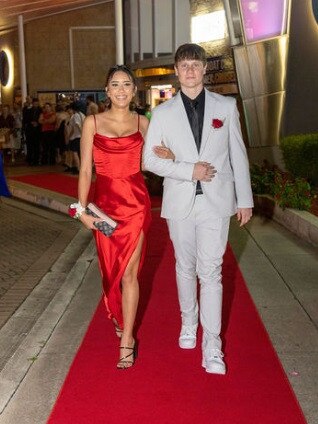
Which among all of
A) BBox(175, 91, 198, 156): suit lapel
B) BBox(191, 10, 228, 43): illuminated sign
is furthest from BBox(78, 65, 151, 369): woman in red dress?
BBox(191, 10, 228, 43): illuminated sign

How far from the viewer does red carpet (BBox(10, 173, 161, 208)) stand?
39.8ft

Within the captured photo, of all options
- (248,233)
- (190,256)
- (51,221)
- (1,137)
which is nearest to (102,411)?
(190,256)

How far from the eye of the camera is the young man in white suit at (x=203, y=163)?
3.55m

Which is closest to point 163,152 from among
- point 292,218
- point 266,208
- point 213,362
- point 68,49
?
point 213,362

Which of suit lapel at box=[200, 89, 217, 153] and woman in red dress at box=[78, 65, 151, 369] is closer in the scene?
suit lapel at box=[200, 89, 217, 153]

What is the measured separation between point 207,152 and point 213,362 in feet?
4.33

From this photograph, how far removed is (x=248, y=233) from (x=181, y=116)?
14.7 ft

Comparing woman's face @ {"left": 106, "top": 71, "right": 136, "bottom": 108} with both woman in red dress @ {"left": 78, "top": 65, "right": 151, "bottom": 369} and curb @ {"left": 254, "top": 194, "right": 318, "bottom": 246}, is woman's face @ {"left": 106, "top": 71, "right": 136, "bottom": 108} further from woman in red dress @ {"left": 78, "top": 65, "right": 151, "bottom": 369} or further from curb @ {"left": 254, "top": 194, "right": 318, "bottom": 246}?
curb @ {"left": 254, "top": 194, "right": 318, "bottom": 246}

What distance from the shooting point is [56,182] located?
13.8m

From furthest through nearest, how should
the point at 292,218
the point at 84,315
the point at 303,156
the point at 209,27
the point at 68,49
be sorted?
the point at 68,49
the point at 209,27
the point at 303,156
the point at 292,218
the point at 84,315

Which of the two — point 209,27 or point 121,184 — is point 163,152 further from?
point 209,27

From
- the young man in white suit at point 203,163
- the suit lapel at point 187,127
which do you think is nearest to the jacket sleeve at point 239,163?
the young man in white suit at point 203,163

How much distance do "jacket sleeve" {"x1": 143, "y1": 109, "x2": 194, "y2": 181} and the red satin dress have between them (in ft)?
0.58

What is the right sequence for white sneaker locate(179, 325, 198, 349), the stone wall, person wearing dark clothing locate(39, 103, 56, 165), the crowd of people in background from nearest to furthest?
1. white sneaker locate(179, 325, 198, 349)
2. the crowd of people in background
3. person wearing dark clothing locate(39, 103, 56, 165)
4. the stone wall
